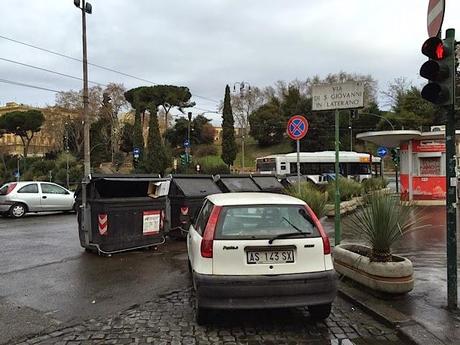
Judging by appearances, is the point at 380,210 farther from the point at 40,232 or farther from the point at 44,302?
the point at 40,232

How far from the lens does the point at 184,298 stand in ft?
21.0

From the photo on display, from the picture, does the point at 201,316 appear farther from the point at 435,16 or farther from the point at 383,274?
the point at 435,16

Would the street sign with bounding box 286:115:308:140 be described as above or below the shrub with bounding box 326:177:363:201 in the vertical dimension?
above

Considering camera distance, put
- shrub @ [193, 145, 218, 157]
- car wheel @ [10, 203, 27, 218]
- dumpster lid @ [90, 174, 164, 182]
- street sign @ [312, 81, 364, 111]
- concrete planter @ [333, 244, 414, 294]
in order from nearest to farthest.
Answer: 1. concrete planter @ [333, 244, 414, 294]
2. street sign @ [312, 81, 364, 111]
3. dumpster lid @ [90, 174, 164, 182]
4. car wheel @ [10, 203, 27, 218]
5. shrub @ [193, 145, 218, 157]

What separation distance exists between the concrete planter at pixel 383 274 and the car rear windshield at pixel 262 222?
131 centimetres

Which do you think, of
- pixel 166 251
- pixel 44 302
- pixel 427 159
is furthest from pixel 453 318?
pixel 427 159

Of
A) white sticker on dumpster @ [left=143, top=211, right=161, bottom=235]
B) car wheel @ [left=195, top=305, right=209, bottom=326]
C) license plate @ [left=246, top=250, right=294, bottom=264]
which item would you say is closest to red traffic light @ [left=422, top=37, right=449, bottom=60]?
license plate @ [left=246, top=250, right=294, bottom=264]

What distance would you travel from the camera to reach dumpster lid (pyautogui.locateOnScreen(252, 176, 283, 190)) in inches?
580

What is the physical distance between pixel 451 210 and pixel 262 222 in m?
2.25

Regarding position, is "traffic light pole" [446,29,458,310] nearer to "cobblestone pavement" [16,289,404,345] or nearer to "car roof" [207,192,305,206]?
"cobblestone pavement" [16,289,404,345]

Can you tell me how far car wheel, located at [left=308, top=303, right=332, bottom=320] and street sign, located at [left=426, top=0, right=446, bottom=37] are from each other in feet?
11.3

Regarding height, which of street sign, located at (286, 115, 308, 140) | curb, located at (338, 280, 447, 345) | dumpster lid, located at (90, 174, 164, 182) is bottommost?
curb, located at (338, 280, 447, 345)

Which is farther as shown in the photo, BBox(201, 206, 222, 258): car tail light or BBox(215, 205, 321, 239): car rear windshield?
BBox(215, 205, 321, 239): car rear windshield

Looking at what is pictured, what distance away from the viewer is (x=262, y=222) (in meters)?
5.23
